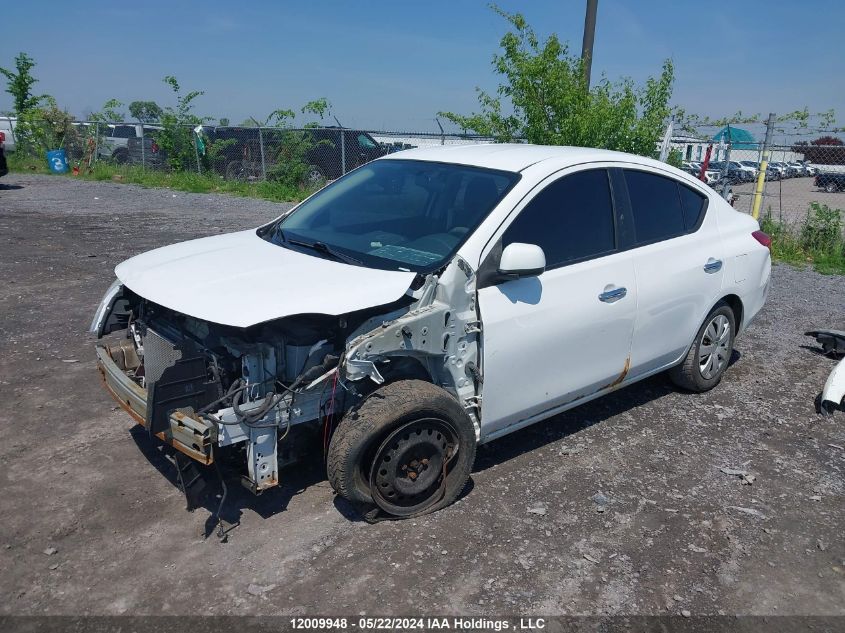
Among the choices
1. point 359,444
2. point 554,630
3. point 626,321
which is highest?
point 626,321

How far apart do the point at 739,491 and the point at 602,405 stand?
133 centimetres

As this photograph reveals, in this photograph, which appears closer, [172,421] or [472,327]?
[172,421]

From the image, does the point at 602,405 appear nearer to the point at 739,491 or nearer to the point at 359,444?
the point at 739,491

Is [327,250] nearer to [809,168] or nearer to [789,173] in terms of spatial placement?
[809,168]

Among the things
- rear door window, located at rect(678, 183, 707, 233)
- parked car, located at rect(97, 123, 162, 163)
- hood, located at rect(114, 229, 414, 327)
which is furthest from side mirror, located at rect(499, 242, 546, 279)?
parked car, located at rect(97, 123, 162, 163)

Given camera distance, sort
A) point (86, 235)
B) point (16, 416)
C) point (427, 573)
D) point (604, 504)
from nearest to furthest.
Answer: point (427, 573) < point (604, 504) < point (16, 416) < point (86, 235)

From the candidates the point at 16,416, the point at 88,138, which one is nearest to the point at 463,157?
the point at 16,416

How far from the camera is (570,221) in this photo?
13.9 ft

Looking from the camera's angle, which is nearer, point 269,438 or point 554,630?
point 554,630

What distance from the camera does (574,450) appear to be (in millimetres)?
4574

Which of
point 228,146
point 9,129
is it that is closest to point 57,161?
point 9,129

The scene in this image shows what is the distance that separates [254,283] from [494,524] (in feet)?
5.79

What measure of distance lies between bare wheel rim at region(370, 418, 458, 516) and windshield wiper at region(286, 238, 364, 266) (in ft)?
3.16

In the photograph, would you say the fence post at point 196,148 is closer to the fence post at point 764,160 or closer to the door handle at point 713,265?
the fence post at point 764,160
